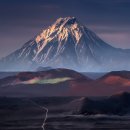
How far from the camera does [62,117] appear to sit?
141375 mm

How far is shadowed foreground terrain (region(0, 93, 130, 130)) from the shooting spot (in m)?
123

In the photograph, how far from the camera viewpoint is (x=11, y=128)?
393 feet

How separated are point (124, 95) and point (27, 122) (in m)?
44.1

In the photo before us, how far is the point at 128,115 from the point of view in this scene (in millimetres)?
146250

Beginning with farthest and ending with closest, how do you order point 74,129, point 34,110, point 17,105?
point 17,105
point 34,110
point 74,129

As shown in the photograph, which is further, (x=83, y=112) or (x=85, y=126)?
(x=83, y=112)

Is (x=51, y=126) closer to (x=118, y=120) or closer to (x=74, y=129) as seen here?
(x=74, y=129)

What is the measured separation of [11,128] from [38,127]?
543cm

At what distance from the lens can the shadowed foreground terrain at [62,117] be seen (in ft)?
404

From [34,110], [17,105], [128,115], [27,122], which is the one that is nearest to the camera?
[27,122]

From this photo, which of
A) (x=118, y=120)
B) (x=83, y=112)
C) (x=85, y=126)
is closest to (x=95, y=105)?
(x=83, y=112)

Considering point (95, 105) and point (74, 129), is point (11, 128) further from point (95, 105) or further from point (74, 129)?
point (95, 105)

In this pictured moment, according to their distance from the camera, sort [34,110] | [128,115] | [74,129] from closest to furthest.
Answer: [74,129]
[128,115]
[34,110]

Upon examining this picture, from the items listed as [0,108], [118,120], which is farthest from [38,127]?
[0,108]
